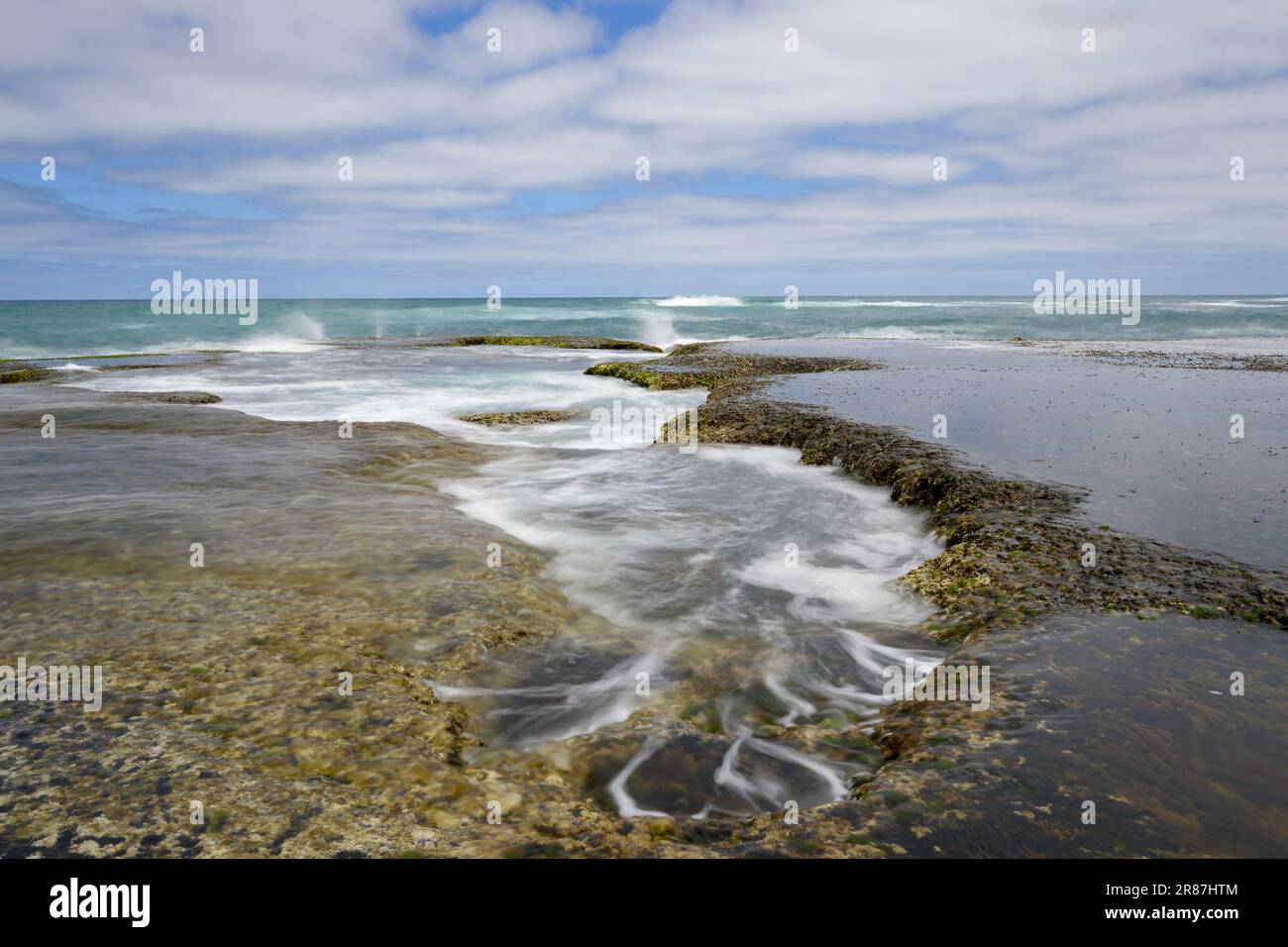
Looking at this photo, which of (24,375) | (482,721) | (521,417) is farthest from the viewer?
(24,375)

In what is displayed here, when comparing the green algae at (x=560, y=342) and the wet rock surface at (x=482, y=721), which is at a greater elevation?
the green algae at (x=560, y=342)

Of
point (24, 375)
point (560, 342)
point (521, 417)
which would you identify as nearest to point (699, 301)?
point (560, 342)

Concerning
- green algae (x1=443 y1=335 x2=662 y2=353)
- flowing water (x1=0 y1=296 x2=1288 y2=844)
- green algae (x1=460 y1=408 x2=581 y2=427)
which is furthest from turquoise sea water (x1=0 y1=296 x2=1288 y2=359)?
flowing water (x1=0 y1=296 x2=1288 y2=844)

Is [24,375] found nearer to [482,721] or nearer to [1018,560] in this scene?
[482,721]

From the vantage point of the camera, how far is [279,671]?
6203mm

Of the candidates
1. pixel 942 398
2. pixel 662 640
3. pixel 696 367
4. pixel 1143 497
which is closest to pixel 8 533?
pixel 662 640

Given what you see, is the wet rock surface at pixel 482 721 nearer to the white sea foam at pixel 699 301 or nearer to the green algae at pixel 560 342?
the green algae at pixel 560 342

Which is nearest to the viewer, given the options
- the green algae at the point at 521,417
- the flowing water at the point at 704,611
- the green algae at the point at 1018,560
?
the flowing water at the point at 704,611

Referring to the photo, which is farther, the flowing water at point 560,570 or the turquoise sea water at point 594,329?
the turquoise sea water at point 594,329

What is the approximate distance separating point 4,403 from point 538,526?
21.0 metres

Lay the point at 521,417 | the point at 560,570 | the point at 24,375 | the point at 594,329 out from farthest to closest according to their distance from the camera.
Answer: the point at 594,329 → the point at 24,375 → the point at 521,417 → the point at 560,570

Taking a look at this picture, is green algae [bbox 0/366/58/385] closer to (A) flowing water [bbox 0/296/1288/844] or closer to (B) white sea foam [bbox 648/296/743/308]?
(A) flowing water [bbox 0/296/1288/844]

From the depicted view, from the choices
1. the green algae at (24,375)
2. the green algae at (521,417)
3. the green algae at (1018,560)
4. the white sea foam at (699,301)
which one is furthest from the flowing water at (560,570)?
the white sea foam at (699,301)
